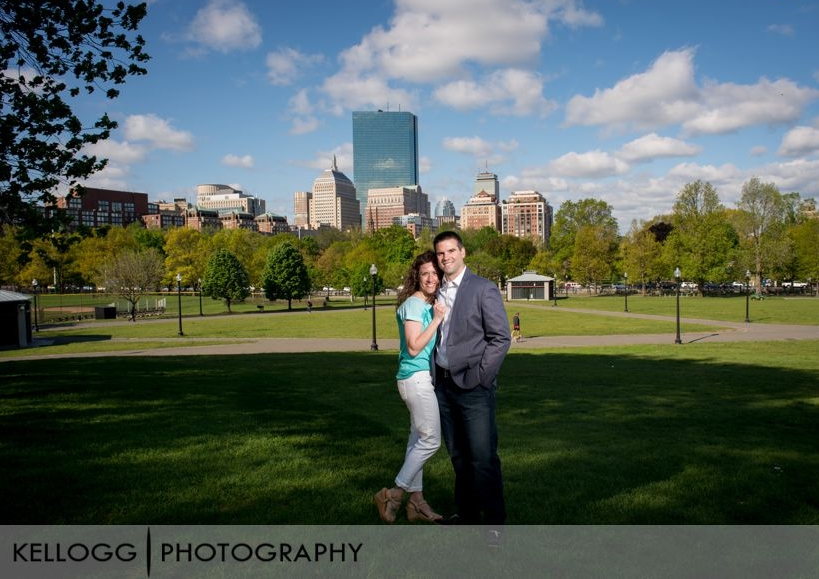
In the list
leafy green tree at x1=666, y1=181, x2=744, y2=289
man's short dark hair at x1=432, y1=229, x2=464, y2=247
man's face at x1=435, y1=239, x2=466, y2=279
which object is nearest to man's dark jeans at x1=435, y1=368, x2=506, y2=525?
man's face at x1=435, y1=239, x2=466, y2=279

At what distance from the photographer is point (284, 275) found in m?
61.8

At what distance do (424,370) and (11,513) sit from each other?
11.2 ft

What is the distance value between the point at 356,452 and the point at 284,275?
186ft

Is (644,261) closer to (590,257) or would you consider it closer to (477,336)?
(590,257)

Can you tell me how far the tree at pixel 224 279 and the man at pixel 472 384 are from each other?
5668cm

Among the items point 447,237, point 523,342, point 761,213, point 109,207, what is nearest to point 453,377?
point 447,237

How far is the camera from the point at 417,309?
15.1ft

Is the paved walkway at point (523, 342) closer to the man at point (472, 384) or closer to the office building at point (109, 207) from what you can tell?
the man at point (472, 384)

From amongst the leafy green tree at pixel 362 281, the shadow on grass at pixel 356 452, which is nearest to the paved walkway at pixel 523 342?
the shadow on grass at pixel 356 452

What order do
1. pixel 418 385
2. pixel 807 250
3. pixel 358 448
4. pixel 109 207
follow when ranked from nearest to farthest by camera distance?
pixel 418 385
pixel 358 448
pixel 807 250
pixel 109 207

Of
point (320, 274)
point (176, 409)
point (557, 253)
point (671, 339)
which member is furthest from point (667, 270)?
point (176, 409)

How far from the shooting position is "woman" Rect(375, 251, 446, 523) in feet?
14.8

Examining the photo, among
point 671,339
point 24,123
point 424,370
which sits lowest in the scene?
point 671,339
